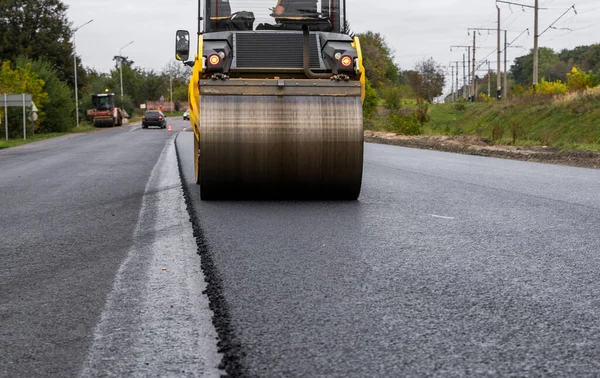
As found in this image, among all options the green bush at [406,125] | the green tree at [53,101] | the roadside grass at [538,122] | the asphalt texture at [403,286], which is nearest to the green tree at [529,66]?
the roadside grass at [538,122]

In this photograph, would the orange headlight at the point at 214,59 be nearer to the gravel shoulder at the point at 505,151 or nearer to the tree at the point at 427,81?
the gravel shoulder at the point at 505,151

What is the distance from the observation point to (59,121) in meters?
50.6

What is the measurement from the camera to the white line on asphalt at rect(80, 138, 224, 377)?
2.98 m

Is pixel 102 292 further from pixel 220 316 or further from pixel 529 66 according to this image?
pixel 529 66

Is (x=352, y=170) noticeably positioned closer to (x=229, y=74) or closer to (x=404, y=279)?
(x=229, y=74)

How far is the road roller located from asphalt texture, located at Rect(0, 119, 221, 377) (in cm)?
84

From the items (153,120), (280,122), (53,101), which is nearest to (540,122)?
(153,120)

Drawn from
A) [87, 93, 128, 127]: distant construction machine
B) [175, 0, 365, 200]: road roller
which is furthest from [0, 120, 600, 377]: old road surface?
[87, 93, 128, 127]: distant construction machine

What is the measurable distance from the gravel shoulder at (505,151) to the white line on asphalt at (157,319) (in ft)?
42.1

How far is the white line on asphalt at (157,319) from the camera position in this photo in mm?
2982

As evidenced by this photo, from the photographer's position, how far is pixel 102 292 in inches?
167

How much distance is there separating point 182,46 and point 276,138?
1.97 metres

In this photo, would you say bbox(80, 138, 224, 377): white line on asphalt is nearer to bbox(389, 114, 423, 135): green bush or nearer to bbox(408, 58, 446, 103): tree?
bbox(389, 114, 423, 135): green bush

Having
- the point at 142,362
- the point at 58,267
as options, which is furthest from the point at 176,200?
the point at 142,362
